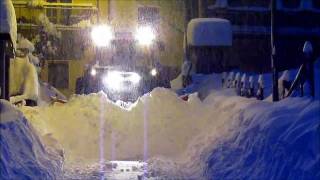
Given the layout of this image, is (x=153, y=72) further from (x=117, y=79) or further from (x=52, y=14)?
(x=52, y=14)

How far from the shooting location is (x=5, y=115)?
34.0ft

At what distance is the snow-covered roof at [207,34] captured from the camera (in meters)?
23.7

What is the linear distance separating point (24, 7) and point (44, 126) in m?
15.7

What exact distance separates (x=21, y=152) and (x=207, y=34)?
14485 millimetres

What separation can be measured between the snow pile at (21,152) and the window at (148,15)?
69.8ft

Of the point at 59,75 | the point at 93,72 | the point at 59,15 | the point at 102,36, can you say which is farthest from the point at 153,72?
the point at 59,75

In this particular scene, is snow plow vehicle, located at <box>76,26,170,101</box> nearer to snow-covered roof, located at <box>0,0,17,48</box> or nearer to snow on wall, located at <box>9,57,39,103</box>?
snow on wall, located at <box>9,57,39,103</box>

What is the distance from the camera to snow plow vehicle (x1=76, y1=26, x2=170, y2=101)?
2086cm

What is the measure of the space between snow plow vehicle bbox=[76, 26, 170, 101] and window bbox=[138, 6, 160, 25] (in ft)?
21.7

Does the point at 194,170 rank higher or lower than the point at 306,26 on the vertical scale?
lower

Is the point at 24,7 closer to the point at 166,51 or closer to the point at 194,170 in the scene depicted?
the point at 166,51

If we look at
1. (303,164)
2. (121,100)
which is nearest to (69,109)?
(121,100)

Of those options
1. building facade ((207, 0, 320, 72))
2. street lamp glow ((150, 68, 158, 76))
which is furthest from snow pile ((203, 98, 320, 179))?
building facade ((207, 0, 320, 72))

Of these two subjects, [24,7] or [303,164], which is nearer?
[303,164]
